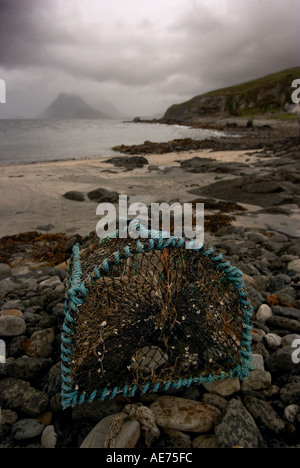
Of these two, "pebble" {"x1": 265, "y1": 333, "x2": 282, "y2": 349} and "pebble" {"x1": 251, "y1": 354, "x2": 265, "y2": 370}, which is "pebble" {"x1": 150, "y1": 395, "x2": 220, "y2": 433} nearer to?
"pebble" {"x1": 251, "y1": 354, "x2": 265, "y2": 370}

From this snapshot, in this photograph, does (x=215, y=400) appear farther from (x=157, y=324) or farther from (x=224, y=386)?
(x=157, y=324)

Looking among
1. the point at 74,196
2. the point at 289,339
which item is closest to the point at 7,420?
the point at 289,339

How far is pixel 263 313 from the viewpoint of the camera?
131 inches

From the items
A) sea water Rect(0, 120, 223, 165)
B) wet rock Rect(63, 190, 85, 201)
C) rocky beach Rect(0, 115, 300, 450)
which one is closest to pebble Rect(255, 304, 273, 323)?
rocky beach Rect(0, 115, 300, 450)

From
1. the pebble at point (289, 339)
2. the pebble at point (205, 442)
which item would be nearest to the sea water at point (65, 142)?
the pebble at point (289, 339)

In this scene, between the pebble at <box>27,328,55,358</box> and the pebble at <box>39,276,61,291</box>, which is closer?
the pebble at <box>27,328,55,358</box>

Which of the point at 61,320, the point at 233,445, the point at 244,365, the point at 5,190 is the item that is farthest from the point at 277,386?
the point at 5,190

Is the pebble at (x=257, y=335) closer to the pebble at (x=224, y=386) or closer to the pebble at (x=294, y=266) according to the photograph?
the pebble at (x=224, y=386)

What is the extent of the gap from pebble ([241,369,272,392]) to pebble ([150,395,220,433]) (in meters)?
0.40

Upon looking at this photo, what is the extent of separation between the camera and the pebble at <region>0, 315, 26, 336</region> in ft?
9.65

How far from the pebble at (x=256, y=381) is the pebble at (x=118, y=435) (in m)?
0.98

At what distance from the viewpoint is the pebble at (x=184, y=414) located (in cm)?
203

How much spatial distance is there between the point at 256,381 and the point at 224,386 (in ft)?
0.96

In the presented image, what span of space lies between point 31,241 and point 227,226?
4335mm
